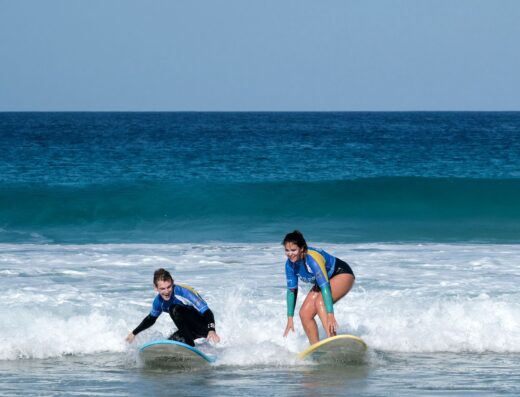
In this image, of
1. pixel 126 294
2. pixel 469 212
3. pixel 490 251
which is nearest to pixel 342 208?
pixel 469 212

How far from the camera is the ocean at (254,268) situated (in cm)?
845

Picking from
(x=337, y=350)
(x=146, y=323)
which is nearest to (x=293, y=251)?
(x=337, y=350)

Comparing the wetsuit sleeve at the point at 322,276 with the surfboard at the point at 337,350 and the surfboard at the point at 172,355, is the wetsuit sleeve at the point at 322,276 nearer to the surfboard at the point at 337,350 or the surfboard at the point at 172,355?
the surfboard at the point at 337,350

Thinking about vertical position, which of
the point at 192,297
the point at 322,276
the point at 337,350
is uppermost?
the point at 322,276

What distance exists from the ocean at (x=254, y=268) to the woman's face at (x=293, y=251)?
1.01 meters

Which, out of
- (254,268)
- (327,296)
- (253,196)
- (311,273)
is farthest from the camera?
(253,196)

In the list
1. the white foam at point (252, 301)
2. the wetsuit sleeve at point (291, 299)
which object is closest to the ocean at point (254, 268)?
the white foam at point (252, 301)

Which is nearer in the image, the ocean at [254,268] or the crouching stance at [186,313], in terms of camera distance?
the ocean at [254,268]

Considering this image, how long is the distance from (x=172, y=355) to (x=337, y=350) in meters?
1.57

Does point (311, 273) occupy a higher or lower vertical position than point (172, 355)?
higher

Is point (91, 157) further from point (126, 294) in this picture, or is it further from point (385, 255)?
point (126, 294)

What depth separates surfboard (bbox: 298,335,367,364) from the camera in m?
8.59

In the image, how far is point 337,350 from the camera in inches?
341

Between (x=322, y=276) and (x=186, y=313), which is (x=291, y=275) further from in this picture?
(x=186, y=313)
